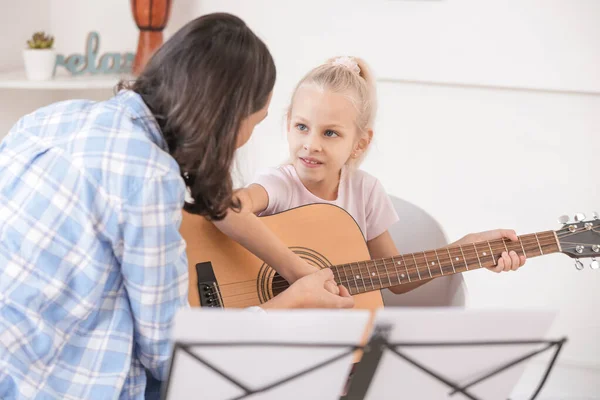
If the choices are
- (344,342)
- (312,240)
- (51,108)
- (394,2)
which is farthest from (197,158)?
(394,2)

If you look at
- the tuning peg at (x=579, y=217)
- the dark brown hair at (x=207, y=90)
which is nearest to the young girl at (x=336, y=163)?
the tuning peg at (x=579, y=217)

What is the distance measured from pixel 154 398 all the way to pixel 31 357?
10.0 inches

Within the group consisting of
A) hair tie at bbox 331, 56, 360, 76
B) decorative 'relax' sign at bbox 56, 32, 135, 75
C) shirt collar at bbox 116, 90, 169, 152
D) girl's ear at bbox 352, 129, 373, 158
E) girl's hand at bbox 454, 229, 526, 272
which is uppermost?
shirt collar at bbox 116, 90, 169, 152

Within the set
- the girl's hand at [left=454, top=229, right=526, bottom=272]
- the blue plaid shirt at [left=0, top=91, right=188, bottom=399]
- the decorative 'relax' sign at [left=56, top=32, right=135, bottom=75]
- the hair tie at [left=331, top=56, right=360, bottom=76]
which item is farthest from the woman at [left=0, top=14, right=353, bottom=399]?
the decorative 'relax' sign at [left=56, top=32, right=135, bottom=75]

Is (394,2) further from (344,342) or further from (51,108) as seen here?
(344,342)

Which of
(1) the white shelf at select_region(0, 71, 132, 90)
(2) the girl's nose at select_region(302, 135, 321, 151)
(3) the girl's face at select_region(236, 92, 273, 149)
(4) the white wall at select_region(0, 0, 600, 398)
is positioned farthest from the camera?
(1) the white shelf at select_region(0, 71, 132, 90)

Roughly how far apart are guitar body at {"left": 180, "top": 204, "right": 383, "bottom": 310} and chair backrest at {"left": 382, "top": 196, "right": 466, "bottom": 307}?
0.22 metres

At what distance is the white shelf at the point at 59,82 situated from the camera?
7.47 ft

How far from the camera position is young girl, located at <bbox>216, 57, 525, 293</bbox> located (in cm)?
162

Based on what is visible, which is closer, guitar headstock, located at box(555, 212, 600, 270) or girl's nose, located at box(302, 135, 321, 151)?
guitar headstock, located at box(555, 212, 600, 270)

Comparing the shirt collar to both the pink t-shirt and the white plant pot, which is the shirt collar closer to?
the pink t-shirt

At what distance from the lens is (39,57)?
231 centimetres

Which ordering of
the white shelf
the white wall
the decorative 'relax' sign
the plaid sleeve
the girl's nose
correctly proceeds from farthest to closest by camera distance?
the decorative 'relax' sign < the white shelf < the white wall < the girl's nose < the plaid sleeve

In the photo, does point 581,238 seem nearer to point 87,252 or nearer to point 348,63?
point 348,63
